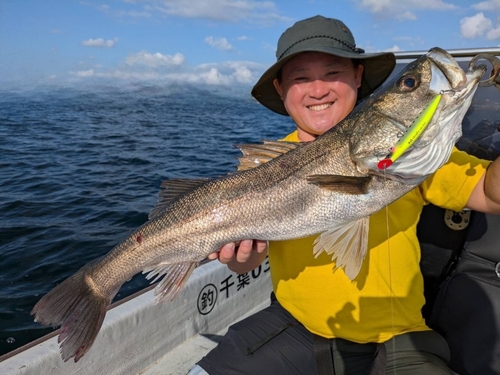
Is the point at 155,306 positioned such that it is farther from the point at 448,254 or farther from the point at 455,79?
the point at 455,79

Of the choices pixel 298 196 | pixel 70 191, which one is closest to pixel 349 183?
pixel 298 196

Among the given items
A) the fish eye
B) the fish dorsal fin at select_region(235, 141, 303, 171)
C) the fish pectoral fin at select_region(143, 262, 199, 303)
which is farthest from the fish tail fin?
the fish eye

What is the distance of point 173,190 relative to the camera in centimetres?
313

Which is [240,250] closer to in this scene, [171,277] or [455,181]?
[171,277]

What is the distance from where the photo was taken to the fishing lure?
2.23 m

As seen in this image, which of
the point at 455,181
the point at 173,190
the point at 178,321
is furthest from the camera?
the point at 178,321

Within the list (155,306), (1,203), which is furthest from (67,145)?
(155,306)

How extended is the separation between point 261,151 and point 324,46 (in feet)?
3.18

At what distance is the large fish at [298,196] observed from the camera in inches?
91.7

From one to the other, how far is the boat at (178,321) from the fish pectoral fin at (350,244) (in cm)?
125

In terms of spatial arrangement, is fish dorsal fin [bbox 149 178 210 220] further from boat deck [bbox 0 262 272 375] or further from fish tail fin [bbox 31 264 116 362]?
boat deck [bbox 0 262 272 375]

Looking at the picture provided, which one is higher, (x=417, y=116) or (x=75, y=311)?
(x=417, y=116)

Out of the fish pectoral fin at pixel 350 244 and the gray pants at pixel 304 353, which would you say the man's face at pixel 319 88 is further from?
the gray pants at pixel 304 353

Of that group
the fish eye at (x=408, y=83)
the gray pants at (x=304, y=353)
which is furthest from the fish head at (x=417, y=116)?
the gray pants at (x=304, y=353)
